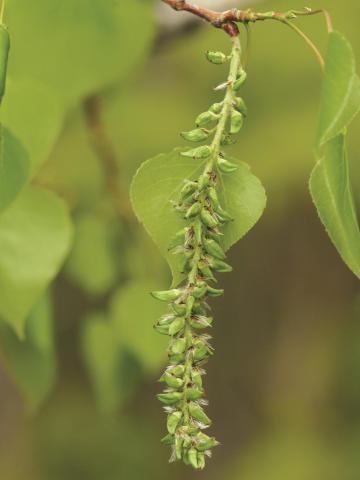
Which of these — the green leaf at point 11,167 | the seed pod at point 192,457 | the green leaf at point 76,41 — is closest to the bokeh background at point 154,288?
the green leaf at point 76,41

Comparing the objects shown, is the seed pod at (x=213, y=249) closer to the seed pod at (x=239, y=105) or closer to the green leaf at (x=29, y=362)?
the seed pod at (x=239, y=105)

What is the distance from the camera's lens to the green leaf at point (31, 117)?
2.76 ft

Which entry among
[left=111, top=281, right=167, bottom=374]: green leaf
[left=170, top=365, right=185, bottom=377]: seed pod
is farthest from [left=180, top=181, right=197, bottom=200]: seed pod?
[left=111, top=281, right=167, bottom=374]: green leaf

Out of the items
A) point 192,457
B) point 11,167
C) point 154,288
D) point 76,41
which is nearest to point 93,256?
point 154,288

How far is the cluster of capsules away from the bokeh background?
0.26 meters

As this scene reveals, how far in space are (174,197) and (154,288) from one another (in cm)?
54

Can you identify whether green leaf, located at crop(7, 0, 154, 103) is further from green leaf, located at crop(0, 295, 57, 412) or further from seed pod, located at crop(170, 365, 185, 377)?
seed pod, located at crop(170, 365, 185, 377)

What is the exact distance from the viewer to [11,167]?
0.71m

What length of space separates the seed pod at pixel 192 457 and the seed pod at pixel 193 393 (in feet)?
0.11

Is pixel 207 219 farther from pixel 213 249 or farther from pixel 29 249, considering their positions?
pixel 29 249

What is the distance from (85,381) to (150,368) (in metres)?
1.78

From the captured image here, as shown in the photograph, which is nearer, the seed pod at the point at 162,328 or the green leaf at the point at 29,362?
the seed pod at the point at 162,328

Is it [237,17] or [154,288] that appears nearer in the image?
[237,17]

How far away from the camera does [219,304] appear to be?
2988 millimetres
